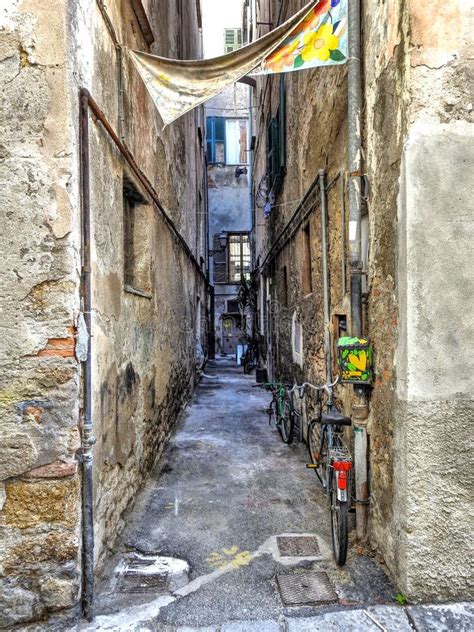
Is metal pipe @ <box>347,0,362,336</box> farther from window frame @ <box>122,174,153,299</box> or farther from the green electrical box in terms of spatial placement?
window frame @ <box>122,174,153,299</box>

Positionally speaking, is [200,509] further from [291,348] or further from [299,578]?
[291,348]

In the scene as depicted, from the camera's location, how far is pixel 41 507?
93.8 inches

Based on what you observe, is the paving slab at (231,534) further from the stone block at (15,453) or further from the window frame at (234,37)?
the window frame at (234,37)

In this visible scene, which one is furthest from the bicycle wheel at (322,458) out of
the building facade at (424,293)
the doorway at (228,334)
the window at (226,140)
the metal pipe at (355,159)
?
the window at (226,140)

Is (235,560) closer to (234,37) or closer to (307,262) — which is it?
(307,262)

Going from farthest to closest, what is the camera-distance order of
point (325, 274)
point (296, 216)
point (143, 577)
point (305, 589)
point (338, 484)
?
point (296, 216)
point (325, 274)
point (338, 484)
point (143, 577)
point (305, 589)

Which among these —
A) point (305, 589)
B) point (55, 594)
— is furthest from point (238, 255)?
point (55, 594)

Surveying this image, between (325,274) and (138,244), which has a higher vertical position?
(138,244)

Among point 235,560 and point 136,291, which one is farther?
point 136,291

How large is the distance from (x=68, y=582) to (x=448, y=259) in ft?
9.76

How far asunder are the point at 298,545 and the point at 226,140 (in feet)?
66.4

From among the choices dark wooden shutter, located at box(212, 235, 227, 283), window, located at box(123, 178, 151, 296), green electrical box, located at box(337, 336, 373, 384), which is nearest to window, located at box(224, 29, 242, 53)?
dark wooden shutter, located at box(212, 235, 227, 283)

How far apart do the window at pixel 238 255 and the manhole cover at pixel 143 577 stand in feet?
56.7

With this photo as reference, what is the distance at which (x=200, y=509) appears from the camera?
3789 mm
